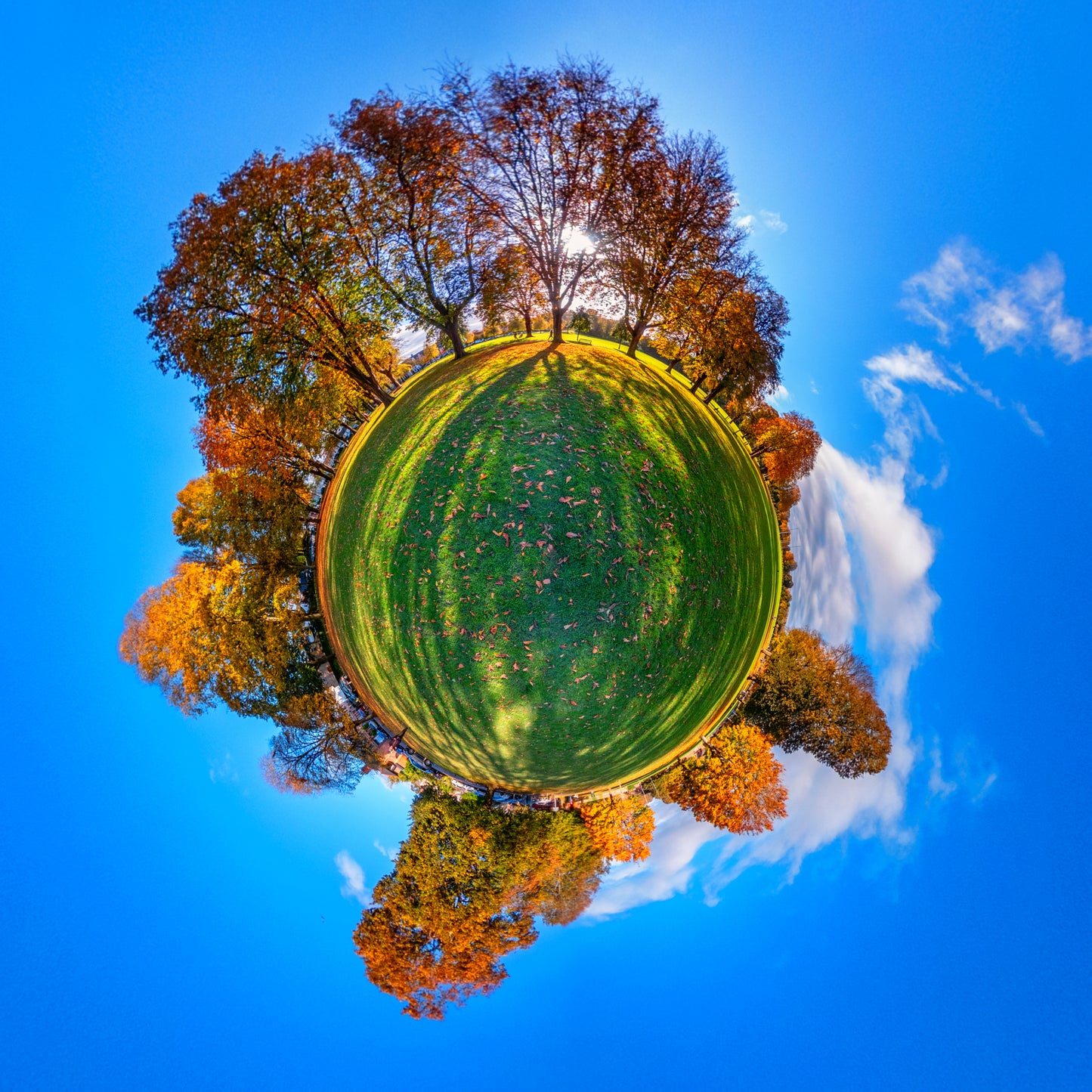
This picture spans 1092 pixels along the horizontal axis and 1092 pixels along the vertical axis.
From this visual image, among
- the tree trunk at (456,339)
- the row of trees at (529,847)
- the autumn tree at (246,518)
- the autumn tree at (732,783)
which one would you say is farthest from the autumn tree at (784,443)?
the autumn tree at (246,518)

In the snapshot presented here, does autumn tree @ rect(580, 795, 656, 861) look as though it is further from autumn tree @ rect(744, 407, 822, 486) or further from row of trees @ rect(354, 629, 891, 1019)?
autumn tree @ rect(744, 407, 822, 486)

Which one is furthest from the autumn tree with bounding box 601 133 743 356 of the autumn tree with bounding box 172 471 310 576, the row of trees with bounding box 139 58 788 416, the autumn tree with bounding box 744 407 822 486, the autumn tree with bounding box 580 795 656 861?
the autumn tree with bounding box 580 795 656 861

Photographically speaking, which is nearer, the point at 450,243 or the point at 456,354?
the point at 450,243

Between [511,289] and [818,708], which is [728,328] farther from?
[818,708]

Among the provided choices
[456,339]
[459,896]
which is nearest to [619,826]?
[459,896]

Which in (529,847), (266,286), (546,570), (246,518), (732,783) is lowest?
(529,847)

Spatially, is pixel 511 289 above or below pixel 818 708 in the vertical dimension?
above

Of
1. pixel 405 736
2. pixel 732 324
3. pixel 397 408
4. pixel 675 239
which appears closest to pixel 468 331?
pixel 397 408
